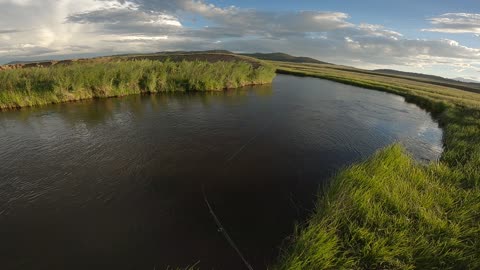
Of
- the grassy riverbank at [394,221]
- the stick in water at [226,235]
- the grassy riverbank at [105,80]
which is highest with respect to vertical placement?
the grassy riverbank at [105,80]

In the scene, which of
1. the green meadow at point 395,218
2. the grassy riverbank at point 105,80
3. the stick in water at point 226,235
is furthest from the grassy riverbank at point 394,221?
the grassy riverbank at point 105,80

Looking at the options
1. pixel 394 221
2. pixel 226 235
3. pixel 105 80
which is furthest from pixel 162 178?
pixel 105 80

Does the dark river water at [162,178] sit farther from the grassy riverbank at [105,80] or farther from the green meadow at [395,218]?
the grassy riverbank at [105,80]

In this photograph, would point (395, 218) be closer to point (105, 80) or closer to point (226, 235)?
point (226, 235)

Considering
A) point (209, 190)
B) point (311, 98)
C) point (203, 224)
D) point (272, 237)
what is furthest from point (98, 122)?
point (311, 98)

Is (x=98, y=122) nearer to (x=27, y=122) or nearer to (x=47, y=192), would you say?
(x=27, y=122)
